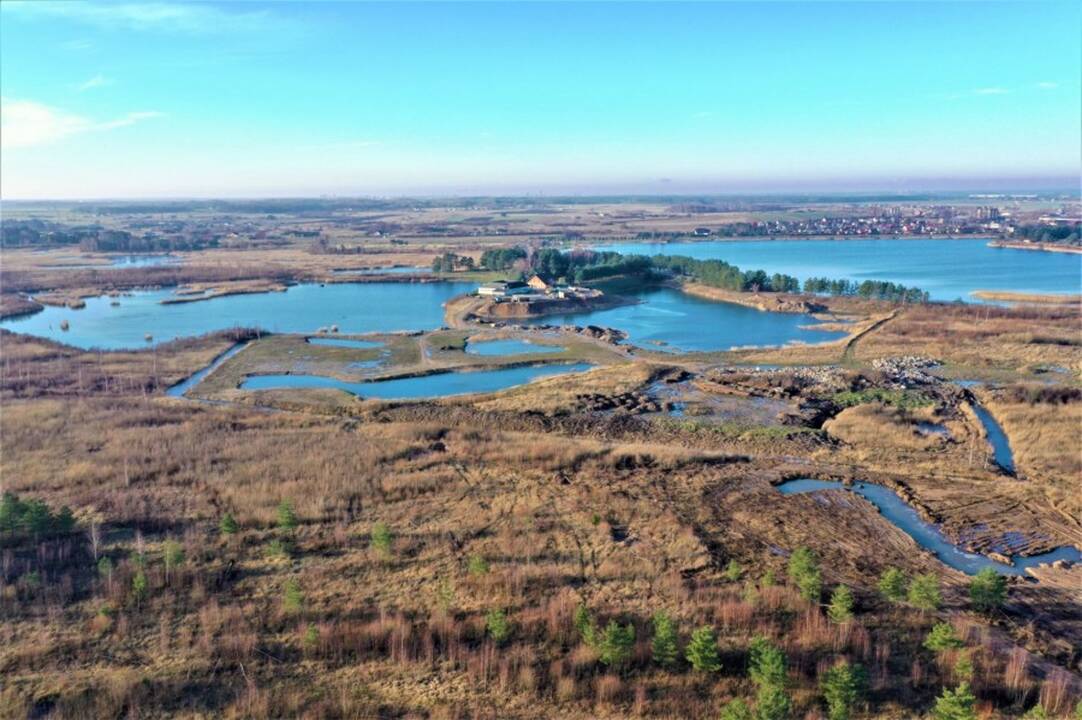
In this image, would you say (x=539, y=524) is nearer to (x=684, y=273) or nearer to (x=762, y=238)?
(x=684, y=273)

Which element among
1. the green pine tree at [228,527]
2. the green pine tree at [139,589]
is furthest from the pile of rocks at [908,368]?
the green pine tree at [139,589]

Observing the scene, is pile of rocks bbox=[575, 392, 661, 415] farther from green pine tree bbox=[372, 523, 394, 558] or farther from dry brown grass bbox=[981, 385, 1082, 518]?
green pine tree bbox=[372, 523, 394, 558]

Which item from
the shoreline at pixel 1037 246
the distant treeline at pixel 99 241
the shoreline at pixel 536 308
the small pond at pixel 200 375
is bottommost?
the small pond at pixel 200 375

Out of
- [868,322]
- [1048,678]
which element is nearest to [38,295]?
[868,322]

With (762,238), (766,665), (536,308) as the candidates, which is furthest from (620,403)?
(762,238)

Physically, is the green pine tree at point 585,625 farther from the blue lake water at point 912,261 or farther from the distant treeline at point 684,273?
the blue lake water at point 912,261

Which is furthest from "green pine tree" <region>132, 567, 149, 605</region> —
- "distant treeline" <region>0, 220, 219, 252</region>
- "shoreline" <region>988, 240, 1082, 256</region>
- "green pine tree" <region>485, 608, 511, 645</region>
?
"shoreline" <region>988, 240, 1082, 256</region>
